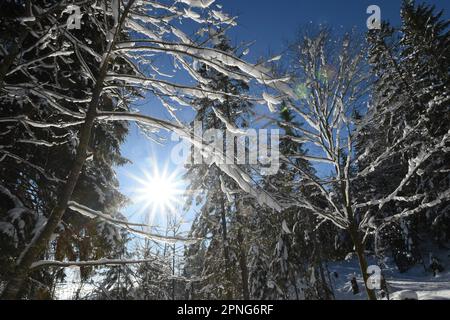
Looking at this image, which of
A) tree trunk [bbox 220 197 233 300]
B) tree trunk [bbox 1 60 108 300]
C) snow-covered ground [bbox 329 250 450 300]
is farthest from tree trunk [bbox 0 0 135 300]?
snow-covered ground [bbox 329 250 450 300]

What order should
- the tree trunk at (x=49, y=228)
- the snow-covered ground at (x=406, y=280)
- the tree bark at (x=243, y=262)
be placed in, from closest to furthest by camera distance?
the tree trunk at (x=49, y=228) < the tree bark at (x=243, y=262) < the snow-covered ground at (x=406, y=280)

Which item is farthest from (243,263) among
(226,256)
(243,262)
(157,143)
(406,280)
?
(406,280)

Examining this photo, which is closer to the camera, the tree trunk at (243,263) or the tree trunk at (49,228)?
the tree trunk at (49,228)

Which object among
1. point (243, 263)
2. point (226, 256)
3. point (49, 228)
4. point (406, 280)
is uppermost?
Result: point (49, 228)

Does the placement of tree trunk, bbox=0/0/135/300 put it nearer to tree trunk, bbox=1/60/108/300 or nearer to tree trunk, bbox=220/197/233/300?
tree trunk, bbox=1/60/108/300

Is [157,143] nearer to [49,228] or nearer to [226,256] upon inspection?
[49,228]

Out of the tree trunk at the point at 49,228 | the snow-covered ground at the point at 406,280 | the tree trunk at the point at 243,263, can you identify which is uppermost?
the tree trunk at the point at 49,228

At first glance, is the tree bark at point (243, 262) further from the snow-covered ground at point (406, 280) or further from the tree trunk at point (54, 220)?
the snow-covered ground at point (406, 280)

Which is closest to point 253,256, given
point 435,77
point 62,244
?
point 62,244

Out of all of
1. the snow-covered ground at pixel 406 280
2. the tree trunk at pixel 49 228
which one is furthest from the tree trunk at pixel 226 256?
the snow-covered ground at pixel 406 280

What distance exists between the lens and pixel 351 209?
16.6ft

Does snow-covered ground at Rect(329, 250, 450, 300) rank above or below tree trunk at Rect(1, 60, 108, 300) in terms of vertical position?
below
